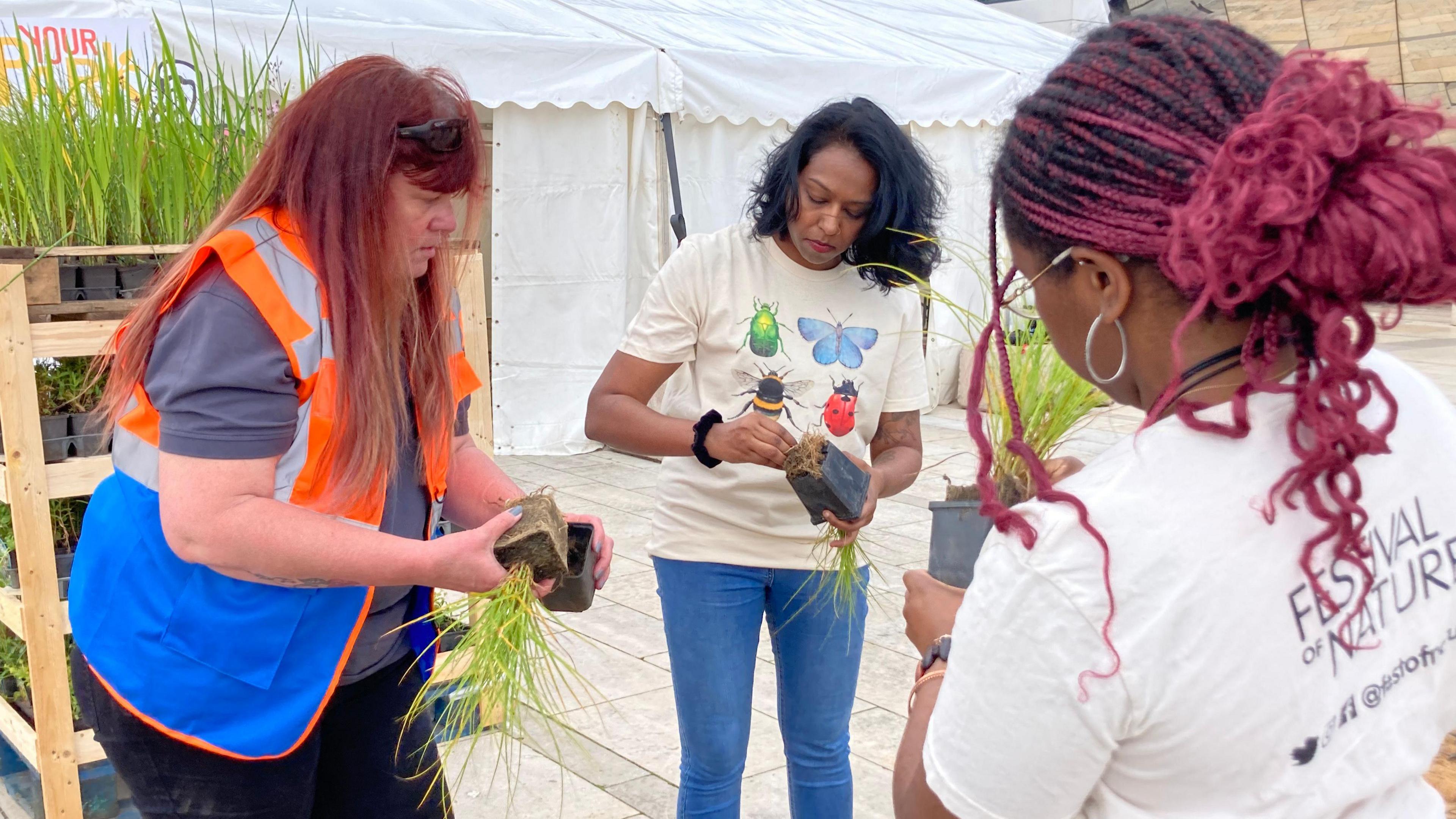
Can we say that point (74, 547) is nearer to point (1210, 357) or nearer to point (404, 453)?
point (404, 453)

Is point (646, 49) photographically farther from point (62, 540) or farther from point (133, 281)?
point (62, 540)

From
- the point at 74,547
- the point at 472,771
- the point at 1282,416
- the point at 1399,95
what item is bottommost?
the point at 472,771

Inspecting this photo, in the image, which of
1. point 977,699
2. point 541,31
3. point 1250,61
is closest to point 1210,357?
point 1250,61

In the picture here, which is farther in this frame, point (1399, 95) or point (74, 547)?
point (74, 547)

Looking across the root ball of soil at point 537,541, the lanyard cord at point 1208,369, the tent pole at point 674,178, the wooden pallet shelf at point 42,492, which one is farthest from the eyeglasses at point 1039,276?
the tent pole at point 674,178

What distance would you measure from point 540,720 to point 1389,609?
3019mm

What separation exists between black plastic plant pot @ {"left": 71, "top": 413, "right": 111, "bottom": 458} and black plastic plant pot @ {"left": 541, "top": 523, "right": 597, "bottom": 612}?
4.83 feet

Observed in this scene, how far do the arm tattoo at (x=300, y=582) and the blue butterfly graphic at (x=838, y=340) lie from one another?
112 centimetres

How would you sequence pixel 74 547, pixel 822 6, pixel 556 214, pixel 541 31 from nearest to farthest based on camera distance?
pixel 74 547 < pixel 541 31 < pixel 556 214 < pixel 822 6

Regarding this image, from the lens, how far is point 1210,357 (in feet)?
3.33

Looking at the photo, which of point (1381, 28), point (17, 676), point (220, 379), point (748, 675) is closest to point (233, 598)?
point (220, 379)

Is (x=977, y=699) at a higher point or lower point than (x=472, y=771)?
higher

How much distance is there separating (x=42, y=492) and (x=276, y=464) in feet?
5.00

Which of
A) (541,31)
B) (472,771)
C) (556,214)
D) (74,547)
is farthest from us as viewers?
(556,214)
